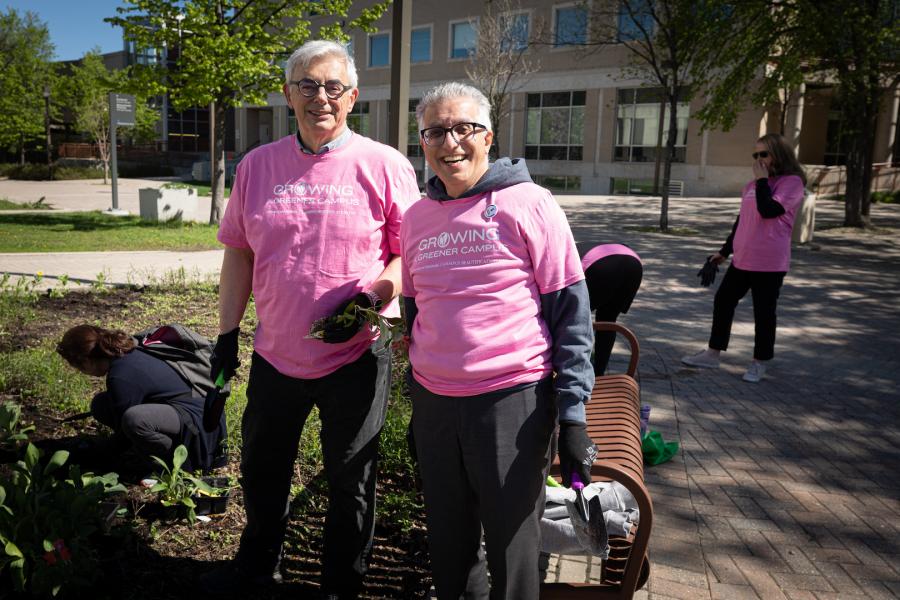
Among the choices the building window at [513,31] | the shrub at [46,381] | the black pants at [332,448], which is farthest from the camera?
the building window at [513,31]

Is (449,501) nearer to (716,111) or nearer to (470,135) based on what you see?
(470,135)

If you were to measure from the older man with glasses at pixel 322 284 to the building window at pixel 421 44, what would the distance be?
35.8m

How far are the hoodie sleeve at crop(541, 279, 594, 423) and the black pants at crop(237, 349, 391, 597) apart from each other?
73 cm

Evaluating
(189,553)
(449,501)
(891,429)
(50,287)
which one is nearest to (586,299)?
(449,501)

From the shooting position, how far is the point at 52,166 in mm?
34938

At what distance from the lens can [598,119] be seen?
1216 inches

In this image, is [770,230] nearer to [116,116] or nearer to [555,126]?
[116,116]

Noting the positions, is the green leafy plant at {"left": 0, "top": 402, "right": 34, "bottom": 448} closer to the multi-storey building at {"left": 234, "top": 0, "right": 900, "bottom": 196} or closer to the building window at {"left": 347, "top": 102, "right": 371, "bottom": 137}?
the multi-storey building at {"left": 234, "top": 0, "right": 900, "bottom": 196}

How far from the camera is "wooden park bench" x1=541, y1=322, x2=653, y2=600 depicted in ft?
7.47

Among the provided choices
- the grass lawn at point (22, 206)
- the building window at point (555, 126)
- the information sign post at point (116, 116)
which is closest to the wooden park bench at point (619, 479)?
the information sign post at point (116, 116)

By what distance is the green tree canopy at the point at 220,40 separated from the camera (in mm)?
13617

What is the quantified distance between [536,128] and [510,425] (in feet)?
107

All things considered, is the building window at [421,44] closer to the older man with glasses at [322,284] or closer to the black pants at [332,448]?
the older man with glasses at [322,284]

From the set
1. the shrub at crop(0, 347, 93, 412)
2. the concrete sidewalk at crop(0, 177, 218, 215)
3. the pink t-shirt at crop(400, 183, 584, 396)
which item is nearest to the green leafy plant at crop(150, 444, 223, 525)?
the shrub at crop(0, 347, 93, 412)
